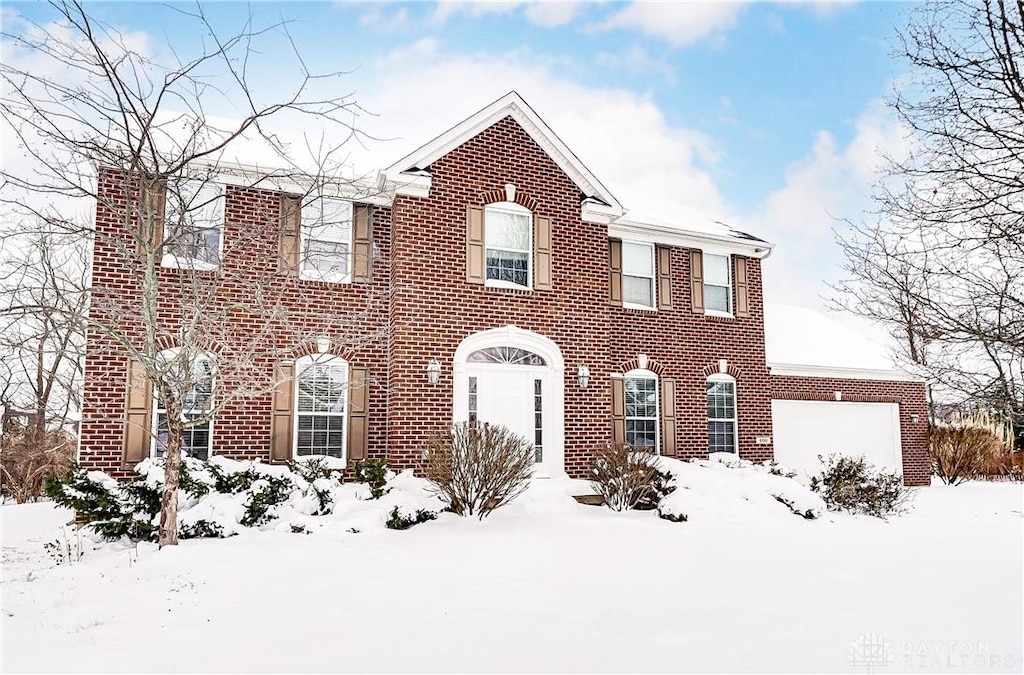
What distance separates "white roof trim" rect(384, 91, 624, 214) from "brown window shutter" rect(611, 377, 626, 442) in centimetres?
361

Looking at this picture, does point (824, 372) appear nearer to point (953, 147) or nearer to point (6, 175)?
point (953, 147)

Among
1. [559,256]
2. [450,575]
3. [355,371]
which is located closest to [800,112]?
[559,256]

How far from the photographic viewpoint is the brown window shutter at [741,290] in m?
16.5

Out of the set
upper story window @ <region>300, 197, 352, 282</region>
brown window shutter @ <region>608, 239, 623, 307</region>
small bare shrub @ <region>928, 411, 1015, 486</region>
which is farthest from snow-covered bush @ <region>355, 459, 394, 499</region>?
small bare shrub @ <region>928, 411, 1015, 486</region>

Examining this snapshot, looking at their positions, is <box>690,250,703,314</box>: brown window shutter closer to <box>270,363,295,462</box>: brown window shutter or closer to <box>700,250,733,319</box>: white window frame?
<box>700,250,733,319</box>: white window frame

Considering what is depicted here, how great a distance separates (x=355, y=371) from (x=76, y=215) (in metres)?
9.00

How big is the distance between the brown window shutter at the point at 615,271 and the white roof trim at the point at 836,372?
15.3 ft

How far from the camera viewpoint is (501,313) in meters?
13.2

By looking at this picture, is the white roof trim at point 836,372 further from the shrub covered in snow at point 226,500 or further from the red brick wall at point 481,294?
the shrub covered in snow at point 226,500

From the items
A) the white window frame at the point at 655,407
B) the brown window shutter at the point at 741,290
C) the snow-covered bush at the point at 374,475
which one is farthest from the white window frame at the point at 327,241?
the brown window shutter at the point at 741,290

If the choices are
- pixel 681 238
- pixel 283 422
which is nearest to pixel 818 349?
pixel 681 238

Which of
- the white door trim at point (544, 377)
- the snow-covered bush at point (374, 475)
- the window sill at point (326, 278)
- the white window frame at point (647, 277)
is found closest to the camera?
the snow-covered bush at point (374, 475)

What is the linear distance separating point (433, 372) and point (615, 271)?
16.3 ft

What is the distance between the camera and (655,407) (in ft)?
50.3
